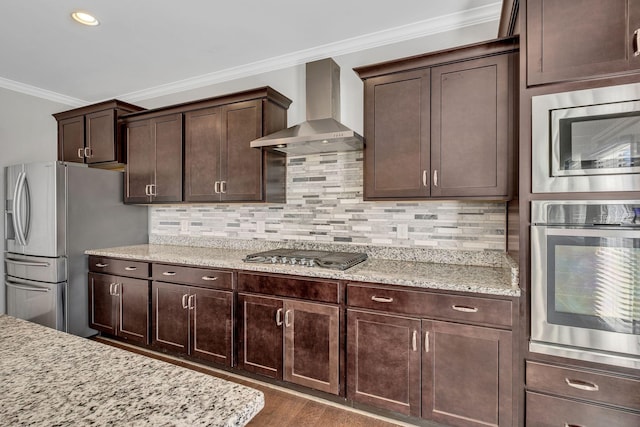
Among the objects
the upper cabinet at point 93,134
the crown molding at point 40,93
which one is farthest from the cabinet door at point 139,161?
the crown molding at point 40,93

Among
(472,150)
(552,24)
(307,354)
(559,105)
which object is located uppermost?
(552,24)

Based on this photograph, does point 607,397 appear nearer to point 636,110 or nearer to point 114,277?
point 636,110

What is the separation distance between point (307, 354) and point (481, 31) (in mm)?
2596

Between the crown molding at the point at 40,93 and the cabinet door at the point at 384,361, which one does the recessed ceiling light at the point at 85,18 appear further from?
the cabinet door at the point at 384,361

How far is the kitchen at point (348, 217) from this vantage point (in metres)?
2.39

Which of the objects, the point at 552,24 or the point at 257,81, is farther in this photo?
the point at 257,81

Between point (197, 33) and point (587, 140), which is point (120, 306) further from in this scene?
point (587, 140)

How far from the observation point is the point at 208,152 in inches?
121

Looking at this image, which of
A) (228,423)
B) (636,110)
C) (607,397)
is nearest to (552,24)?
(636,110)

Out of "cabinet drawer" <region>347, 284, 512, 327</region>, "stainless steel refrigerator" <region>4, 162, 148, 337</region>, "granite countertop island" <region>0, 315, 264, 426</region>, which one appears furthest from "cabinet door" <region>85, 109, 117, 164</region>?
"granite countertop island" <region>0, 315, 264, 426</region>

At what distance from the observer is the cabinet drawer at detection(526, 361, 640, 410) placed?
1.50m

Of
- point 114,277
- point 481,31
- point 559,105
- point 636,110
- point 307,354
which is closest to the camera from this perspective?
point 636,110

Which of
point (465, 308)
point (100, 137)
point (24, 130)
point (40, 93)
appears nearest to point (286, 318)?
point (465, 308)

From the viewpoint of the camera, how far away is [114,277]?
→ 3117 millimetres
